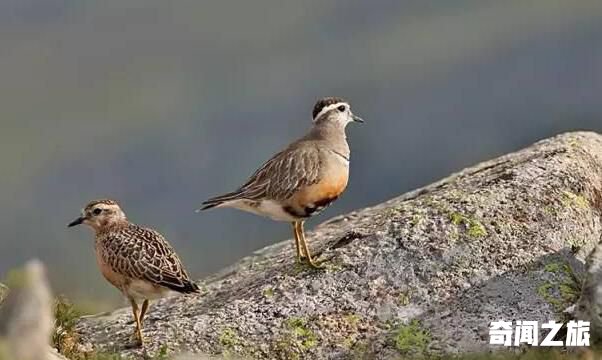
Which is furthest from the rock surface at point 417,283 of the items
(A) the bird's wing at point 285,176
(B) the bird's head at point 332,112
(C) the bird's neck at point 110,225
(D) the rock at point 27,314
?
(D) the rock at point 27,314

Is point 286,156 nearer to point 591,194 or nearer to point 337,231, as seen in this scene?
point 337,231

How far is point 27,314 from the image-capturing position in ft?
41.3

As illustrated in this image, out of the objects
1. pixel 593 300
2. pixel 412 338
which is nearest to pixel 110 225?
pixel 412 338

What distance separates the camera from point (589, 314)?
1631 cm

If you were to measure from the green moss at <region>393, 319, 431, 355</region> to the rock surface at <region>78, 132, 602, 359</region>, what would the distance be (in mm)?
12

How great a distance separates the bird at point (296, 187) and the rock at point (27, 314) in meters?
6.81

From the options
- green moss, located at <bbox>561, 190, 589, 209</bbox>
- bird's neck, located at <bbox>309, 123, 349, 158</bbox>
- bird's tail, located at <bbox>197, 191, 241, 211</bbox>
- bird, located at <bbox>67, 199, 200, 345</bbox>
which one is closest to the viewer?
bird, located at <bbox>67, 199, 200, 345</bbox>

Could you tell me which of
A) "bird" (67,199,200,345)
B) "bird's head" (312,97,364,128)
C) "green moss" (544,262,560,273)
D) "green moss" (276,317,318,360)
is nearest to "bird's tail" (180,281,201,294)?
"bird" (67,199,200,345)

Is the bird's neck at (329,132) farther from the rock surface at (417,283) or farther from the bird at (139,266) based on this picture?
the bird at (139,266)

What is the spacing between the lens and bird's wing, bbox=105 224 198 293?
60.6 feet

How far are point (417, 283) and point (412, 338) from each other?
3.24ft

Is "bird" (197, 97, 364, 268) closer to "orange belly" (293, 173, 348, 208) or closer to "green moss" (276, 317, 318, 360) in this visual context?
"orange belly" (293, 173, 348, 208)

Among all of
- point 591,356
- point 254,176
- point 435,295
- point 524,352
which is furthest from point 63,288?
point 591,356

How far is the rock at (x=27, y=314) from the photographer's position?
12477mm
